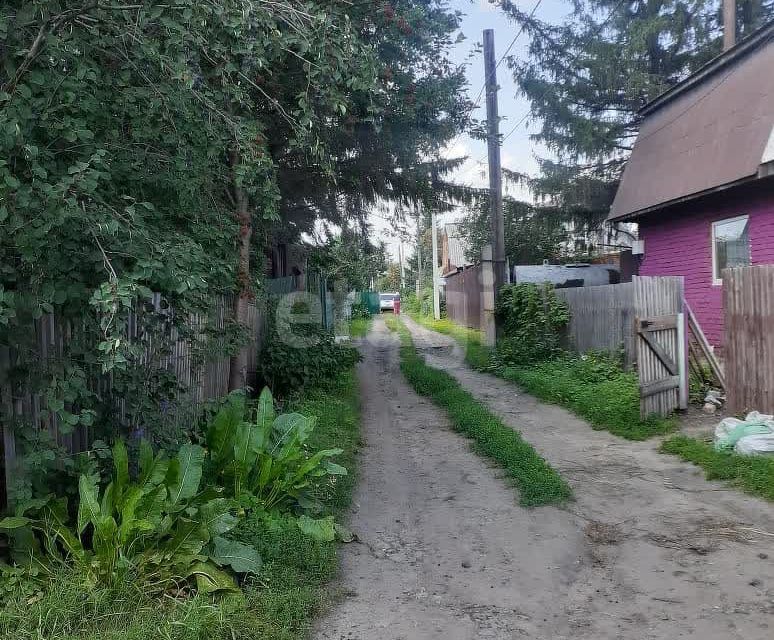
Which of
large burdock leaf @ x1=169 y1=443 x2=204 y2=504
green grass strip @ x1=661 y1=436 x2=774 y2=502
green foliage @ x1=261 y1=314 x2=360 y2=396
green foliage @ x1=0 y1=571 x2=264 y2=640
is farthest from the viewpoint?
green foliage @ x1=261 y1=314 x2=360 y2=396

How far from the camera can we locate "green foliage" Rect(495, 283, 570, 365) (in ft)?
45.6

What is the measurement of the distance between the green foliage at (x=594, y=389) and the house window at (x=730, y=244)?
2994 mm

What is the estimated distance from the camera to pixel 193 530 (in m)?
3.90

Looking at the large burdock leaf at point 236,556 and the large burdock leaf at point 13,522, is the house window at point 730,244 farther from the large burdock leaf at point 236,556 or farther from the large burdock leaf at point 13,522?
the large burdock leaf at point 13,522

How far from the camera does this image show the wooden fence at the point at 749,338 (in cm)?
714

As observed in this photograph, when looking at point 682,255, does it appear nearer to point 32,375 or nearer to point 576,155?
point 576,155

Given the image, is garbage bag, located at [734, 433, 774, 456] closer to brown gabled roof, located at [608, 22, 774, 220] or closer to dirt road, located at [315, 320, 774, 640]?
dirt road, located at [315, 320, 774, 640]

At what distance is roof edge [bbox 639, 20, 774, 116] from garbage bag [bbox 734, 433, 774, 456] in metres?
8.23

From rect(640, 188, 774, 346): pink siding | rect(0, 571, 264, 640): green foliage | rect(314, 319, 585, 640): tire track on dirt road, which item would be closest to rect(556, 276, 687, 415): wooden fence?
rect(314, 319, 585, 640): tire track on dirt road

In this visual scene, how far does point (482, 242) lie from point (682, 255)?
13.6m

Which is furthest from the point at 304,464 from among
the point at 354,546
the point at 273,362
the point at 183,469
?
the point at 273,362

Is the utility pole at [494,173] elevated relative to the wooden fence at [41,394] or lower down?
elevated

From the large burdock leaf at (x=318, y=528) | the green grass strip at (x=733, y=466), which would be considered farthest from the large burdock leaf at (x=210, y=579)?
the green grass strip at (x=733, y=466)

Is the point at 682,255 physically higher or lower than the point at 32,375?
higher
